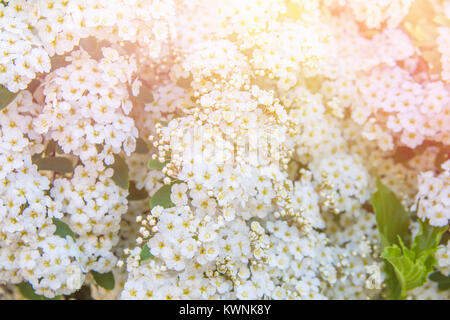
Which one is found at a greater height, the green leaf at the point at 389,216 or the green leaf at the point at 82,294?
the green leaf at the point at 389,216

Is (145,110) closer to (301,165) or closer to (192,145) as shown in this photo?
(192,145)

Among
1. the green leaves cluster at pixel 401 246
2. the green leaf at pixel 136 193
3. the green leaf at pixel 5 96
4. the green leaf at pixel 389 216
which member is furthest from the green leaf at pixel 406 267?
the green leaf at pixel 5 96

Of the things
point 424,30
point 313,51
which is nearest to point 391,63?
point 424,30

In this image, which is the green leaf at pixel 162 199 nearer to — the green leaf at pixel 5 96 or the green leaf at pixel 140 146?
the green leaf at pixel 140 146

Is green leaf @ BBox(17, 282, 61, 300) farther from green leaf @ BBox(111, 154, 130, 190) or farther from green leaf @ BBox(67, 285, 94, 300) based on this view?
green leaf @ BBox(111, 154, 130, 190)

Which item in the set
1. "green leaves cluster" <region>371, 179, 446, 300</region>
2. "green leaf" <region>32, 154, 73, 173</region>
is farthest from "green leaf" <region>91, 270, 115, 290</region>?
"green leaves cluster" <region>371, 179, 446, 300</region>

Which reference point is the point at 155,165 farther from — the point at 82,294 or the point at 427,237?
the point at 427,237
